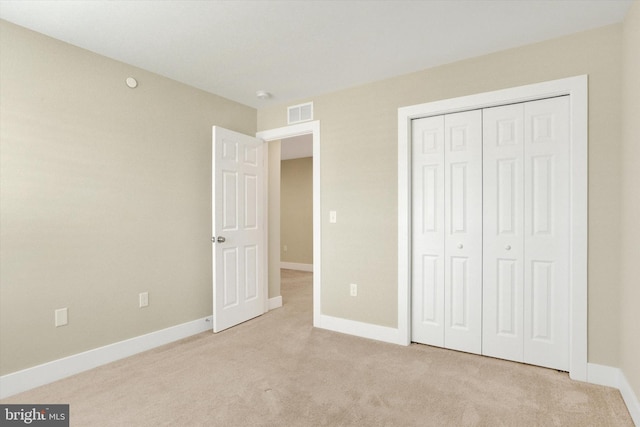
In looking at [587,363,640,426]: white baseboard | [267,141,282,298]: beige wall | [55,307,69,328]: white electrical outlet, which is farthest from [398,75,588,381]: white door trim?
[55,307,69,328]: white electrical outlet

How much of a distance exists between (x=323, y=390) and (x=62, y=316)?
2011 millimetres

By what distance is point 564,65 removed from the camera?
2.43 m

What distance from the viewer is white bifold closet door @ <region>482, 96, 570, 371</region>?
2488 mm

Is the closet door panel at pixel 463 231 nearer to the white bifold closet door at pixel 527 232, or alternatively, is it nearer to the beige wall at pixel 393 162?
the white bifold closet door at pixel 527 232

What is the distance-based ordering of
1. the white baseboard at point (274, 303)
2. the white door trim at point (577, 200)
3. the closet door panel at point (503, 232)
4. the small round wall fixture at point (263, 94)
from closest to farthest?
the white door trim at point (577, 200)
the closet door panel at point (503, 232)
the small round wall fixture at point (263, 94)
the white baseboard at point (274, 303)

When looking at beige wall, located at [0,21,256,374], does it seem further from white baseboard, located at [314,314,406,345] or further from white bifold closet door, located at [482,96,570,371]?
white bifold closet door, located at [482,96,570,371]

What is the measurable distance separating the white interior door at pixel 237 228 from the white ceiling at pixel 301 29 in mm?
895

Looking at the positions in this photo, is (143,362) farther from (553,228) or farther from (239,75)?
(553,228)

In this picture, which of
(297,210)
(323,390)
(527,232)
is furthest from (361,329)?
(297,210)

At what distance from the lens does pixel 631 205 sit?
6.61 feet

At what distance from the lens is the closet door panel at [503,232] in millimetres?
2645

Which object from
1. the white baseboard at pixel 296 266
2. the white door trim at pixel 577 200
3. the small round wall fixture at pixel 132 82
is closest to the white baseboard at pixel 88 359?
the small round wall fixture at pixel 132 82

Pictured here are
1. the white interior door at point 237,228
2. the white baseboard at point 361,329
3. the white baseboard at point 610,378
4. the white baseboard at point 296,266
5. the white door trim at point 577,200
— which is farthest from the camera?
the white baseboard at point 296,266

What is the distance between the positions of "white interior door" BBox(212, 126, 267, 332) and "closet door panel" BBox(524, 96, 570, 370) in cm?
270
